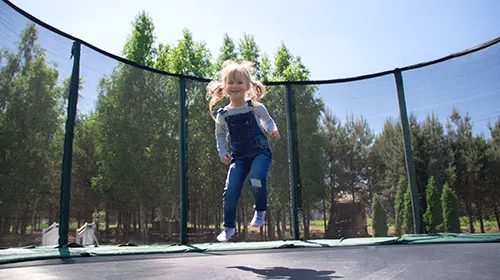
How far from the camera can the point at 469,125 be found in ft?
11.8

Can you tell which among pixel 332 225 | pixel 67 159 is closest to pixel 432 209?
pixel 332 225

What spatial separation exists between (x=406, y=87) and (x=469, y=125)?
676 mm

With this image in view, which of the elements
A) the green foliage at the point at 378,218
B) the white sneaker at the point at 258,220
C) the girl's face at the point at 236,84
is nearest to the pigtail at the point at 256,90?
the girl's face at the point at 236,84

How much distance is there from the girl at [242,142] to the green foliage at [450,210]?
8.82ft

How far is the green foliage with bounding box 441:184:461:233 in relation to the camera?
3938mm

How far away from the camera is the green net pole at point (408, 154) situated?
3.43m

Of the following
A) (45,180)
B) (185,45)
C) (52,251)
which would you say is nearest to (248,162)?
(52,251)

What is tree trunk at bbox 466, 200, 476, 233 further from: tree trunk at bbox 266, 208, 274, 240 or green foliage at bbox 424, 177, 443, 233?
tree trunk at bbox 266, 208, 274, 240

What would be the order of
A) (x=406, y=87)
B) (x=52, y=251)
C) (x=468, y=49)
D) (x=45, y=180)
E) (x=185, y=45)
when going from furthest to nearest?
(x=185, y=45), (x=406, y=87), (x=468, y=49), (x=45, y=180), (x=52, y=251)

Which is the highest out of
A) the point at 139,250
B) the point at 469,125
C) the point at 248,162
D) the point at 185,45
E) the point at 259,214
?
the point at 185,45

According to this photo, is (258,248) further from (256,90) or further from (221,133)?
(256,90)

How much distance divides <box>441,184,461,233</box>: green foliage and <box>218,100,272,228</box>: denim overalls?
8.86ft

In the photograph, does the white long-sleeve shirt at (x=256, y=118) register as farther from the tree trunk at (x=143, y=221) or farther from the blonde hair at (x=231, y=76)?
the tree trunk at (x=143, y=221)

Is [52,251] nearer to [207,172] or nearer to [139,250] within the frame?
[139,250]
